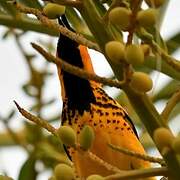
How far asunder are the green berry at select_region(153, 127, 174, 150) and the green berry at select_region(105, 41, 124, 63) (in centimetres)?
7

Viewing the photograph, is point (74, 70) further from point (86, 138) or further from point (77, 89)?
point (77, 89)

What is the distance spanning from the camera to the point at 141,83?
578 mm

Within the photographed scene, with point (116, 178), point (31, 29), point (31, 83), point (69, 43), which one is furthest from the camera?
point (31, 83)

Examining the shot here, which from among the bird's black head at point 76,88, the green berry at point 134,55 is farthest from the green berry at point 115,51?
the bird's black head at point 76,88

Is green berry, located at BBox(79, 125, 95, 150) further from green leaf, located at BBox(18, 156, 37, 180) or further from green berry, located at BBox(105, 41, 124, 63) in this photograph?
green leaf, located at BBox(18, 156, 37, 180)

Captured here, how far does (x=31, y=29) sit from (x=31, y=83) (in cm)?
15

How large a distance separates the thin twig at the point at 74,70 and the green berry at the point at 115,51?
0.07ft

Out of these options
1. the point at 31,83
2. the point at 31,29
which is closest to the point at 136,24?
the point at 31,29

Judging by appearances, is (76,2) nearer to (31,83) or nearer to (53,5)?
(53,5)

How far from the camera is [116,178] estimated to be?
0.57 m

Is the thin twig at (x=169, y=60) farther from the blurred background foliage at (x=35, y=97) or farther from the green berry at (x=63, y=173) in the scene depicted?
the blurred background foliage at (x=35, y=97)

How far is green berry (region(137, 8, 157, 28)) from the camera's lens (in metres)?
0.57

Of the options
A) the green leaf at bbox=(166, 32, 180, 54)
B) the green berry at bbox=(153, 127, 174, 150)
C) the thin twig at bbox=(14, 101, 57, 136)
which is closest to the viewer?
the green berry at bbox=(153, 127, 174, 150)

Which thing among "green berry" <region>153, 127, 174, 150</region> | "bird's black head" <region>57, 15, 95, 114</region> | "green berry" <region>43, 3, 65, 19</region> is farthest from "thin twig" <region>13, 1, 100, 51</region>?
"bird's black head" <region>57, 15, 95, 114</region>
